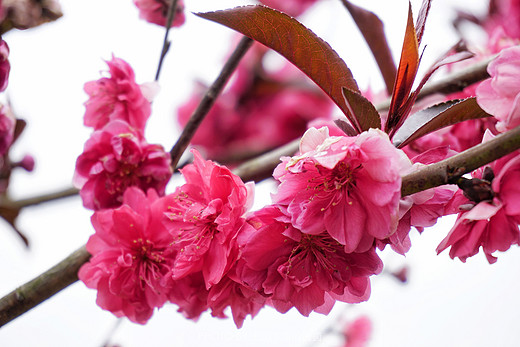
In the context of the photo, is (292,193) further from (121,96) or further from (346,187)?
(121,96)

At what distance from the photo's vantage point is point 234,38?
60.2 inches

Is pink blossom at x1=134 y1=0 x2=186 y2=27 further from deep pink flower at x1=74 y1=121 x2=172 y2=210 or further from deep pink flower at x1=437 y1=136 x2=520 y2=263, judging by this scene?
deep pink flower at x1=437 y1=136 x2=520 y2=263

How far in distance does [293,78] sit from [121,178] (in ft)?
3.25

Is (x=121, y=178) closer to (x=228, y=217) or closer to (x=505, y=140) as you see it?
(x=228, y=217)

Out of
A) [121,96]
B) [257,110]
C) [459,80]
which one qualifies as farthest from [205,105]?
[257,110]

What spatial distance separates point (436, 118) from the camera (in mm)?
424

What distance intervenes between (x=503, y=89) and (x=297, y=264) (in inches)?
8.2

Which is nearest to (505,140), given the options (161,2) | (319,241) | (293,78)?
(319,241)

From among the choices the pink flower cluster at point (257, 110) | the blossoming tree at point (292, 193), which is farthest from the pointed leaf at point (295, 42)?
the pink flower cluster at point (257, 110)

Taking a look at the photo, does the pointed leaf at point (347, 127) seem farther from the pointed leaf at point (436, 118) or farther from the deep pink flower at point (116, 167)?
the deep pink flower at point (116, 167)

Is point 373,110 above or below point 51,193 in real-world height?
above

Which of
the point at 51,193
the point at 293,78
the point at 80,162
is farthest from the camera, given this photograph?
the point at 293,78

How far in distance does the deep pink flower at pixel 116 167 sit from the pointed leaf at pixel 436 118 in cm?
26

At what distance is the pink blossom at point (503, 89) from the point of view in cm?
37
